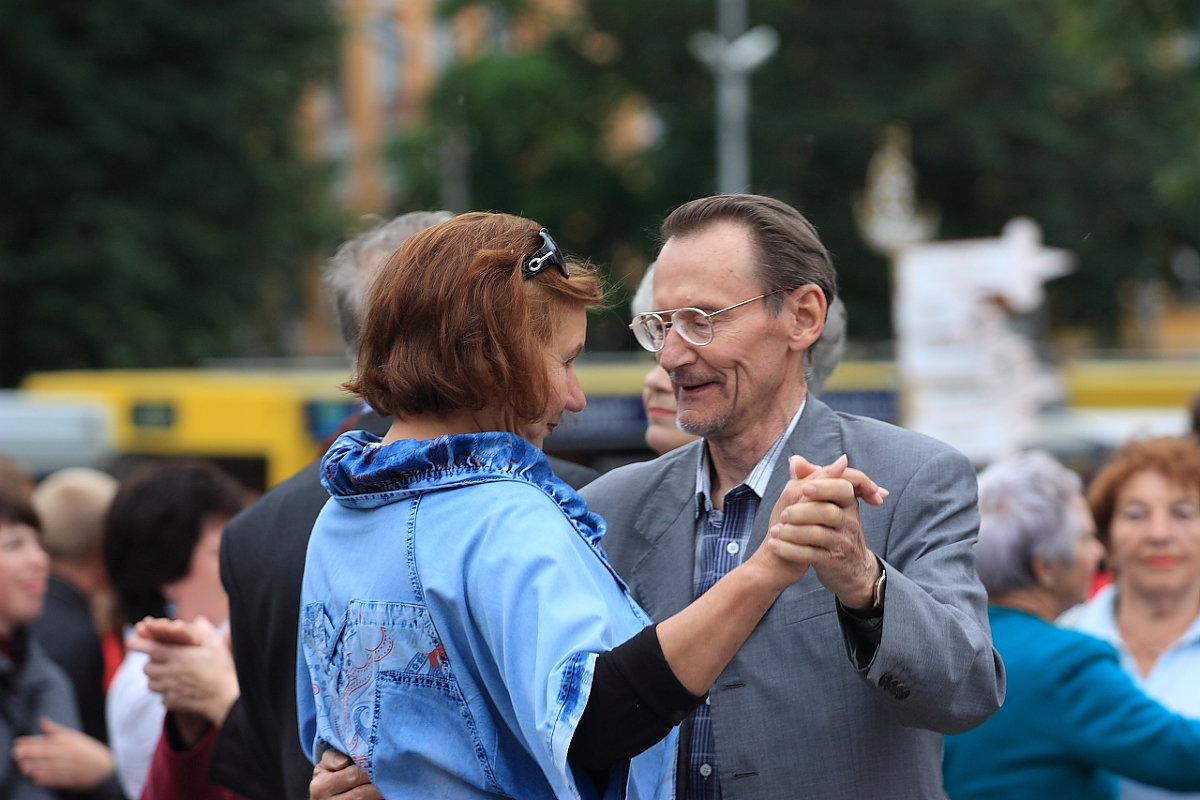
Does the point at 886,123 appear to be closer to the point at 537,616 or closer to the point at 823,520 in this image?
the point at 823,520

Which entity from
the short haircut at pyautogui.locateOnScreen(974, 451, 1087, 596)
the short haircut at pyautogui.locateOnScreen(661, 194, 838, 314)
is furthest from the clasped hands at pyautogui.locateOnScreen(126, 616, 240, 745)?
the short haircut at pyautogui.locateOnScreen(974, 451, 1087, 596)

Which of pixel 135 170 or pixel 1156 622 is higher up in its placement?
pixel 135 170

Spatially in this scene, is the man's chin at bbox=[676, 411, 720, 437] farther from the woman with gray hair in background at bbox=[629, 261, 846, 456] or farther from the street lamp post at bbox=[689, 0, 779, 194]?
the street lamp post at bbox=[689, 0, 779, 194]

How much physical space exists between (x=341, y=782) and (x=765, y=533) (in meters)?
0.86

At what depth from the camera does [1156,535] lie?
4.03 m

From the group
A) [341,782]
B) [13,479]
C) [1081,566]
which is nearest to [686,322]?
[341,782]

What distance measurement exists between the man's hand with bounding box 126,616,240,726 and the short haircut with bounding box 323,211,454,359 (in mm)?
666

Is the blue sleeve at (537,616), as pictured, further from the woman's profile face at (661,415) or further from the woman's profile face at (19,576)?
the woman's profile face at (19,576)

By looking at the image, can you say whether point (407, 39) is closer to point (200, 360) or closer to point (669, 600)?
point (200, 360)

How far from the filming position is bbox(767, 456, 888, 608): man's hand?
200cm

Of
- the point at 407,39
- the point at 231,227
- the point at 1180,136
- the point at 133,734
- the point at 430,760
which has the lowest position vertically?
the point at 133,734

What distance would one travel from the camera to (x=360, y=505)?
2.08 m

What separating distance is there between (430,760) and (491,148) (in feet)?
95.6

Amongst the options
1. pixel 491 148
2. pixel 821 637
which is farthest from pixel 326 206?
pixel 821 637
